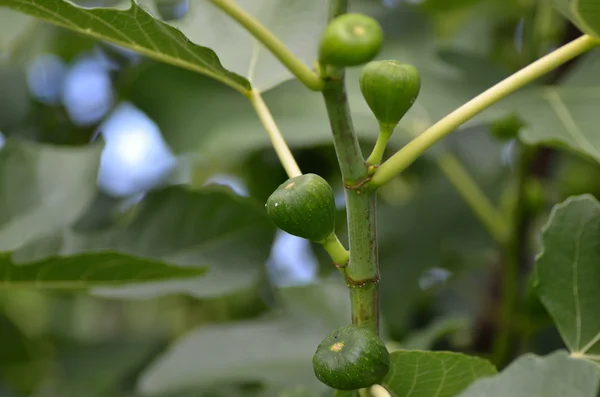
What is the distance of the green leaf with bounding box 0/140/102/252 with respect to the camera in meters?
0.79

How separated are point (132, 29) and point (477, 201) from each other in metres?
0.65

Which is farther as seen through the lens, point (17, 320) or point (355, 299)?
point (17, 320)

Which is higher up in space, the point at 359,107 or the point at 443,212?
the point at 359,107

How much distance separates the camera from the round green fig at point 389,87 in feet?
1.48

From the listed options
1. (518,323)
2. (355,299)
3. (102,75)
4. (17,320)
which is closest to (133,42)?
(355,299)

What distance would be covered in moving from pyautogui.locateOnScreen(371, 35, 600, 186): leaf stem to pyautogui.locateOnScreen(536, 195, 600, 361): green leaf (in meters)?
0.11

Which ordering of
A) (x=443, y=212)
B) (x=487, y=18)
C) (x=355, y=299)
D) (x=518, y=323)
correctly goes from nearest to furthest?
(x=355, y=299), (x=518, y=323), (x=443, y=212), (x=487, y=18)

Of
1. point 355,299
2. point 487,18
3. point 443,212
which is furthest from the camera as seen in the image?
point 487,18

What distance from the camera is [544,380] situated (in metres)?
0.42

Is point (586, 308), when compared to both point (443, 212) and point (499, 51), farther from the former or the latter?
point (499, 51)

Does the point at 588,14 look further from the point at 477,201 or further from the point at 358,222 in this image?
the point at 477,201

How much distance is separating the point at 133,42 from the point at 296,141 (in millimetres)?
390

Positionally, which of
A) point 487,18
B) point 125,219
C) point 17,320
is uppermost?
point 487,18

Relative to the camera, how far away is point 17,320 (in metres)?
1.37
